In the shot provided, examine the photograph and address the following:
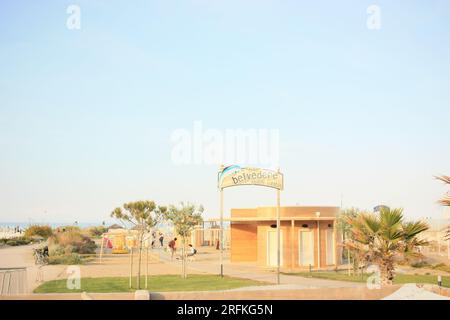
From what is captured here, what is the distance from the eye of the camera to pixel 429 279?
2372cm

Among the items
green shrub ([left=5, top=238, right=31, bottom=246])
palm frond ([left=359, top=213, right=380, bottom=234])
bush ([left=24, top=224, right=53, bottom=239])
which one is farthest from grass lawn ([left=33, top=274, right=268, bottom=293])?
bush ([left=24, top=224, right=53, bottom=239])

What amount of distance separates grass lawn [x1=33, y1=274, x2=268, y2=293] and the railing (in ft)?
2.37

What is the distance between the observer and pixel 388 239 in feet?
49.4

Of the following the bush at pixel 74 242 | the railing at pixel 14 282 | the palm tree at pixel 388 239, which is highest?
the palm tree at pixel 388 239

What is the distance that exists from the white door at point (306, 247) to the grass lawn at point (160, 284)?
6.96 metres

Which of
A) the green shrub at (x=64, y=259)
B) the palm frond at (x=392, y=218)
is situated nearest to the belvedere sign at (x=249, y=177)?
the palm frond at (x=392, y=218)

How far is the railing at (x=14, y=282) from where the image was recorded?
18.4 meters

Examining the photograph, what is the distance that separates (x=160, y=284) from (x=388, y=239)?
413 inches

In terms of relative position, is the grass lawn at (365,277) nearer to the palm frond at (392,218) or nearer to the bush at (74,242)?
the palm frond at (392,218)

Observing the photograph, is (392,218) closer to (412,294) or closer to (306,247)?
(412,294)

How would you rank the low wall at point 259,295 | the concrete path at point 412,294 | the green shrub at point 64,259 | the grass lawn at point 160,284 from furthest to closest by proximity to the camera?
1. the green shrub at point 64,259
2. the grass lawn at point 160,284
3. the concrete path at point 412,294
4. the low wall at point 259,295
